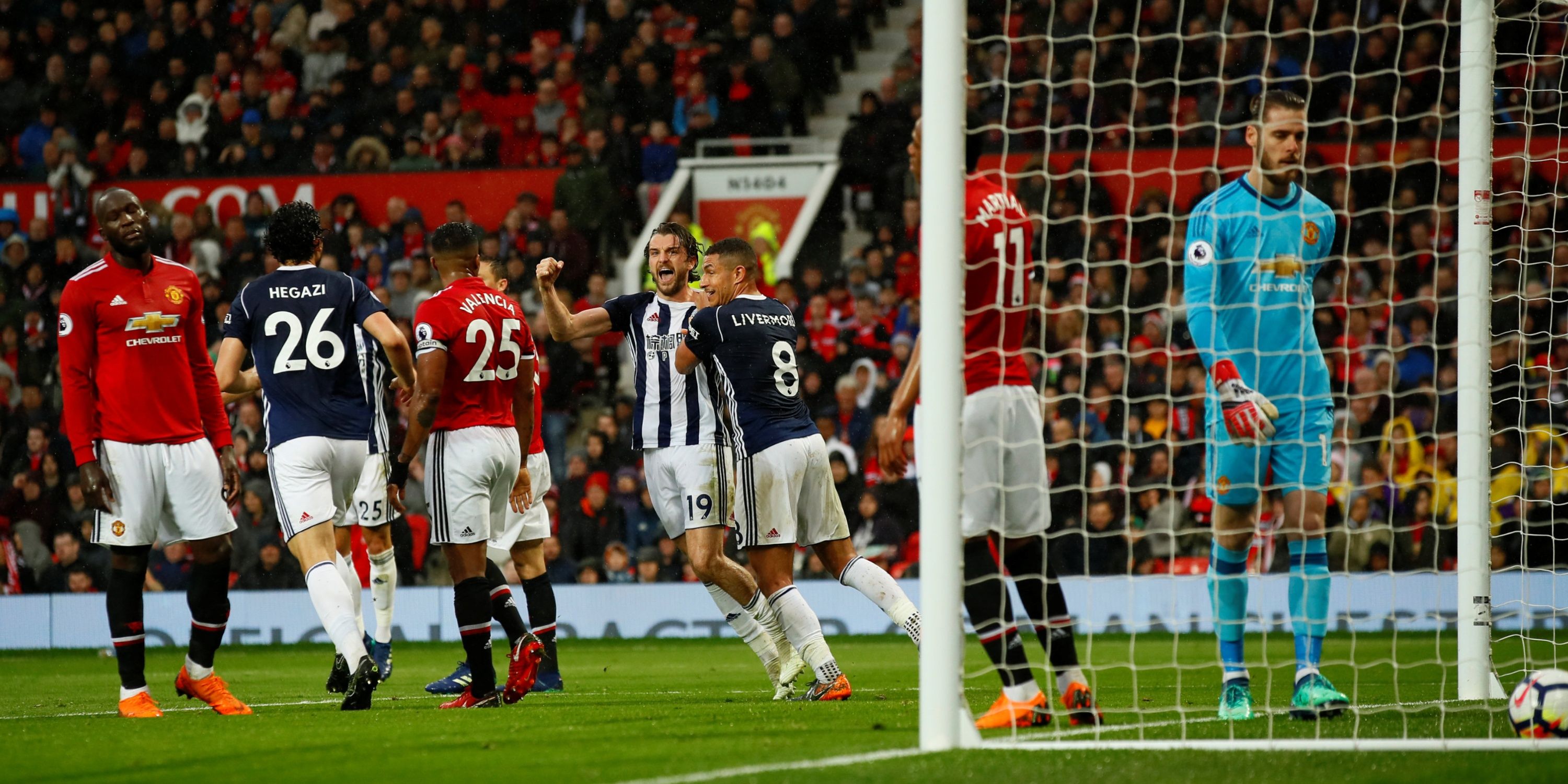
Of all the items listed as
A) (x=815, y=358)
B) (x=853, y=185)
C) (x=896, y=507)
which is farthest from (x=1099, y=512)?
(x=853, y=185)

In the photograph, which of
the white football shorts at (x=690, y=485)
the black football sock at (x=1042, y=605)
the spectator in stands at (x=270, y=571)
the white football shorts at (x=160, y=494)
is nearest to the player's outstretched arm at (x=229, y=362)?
the white football shorts at (x=160, y=494)

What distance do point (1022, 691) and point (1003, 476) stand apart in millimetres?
776

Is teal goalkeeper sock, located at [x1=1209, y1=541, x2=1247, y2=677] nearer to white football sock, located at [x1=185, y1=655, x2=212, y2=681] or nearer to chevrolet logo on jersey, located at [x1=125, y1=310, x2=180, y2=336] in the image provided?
white football sock, located at [x1=185, y1=655, x2=212, y2=681]

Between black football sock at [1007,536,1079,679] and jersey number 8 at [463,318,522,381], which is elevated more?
jersey number 8 at [463,318,522,381]

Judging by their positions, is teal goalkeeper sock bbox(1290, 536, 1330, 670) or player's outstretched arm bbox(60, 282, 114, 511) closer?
teal goalkeeper sock bbox(1290, 536, 1330, 670)

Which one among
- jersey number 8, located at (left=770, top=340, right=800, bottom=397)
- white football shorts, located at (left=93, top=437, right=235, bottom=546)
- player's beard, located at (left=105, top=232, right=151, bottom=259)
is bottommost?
white football shorts, located at (left=93, top=437, right=235, bottom=546)

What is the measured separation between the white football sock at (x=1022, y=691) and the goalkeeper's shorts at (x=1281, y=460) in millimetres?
1094

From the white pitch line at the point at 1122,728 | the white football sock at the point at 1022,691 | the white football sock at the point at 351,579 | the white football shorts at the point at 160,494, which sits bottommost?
the white pitch line at the point at 1122,728

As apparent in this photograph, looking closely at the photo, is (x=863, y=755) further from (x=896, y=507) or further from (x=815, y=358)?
(x=815, y=358)

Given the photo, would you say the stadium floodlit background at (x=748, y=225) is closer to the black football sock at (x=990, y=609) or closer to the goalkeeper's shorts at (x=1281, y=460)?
the goalkeeper's shorts at (x=1281, y=460)

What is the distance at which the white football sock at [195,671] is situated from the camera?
23.0 feet

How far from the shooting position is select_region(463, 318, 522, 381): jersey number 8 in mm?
7320

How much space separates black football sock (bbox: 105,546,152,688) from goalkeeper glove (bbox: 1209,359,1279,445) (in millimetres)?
4636

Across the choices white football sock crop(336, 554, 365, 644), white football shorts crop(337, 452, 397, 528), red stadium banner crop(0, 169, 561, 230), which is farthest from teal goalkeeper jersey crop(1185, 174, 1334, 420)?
red stadium banner crop(0, 169, 561, 230)
